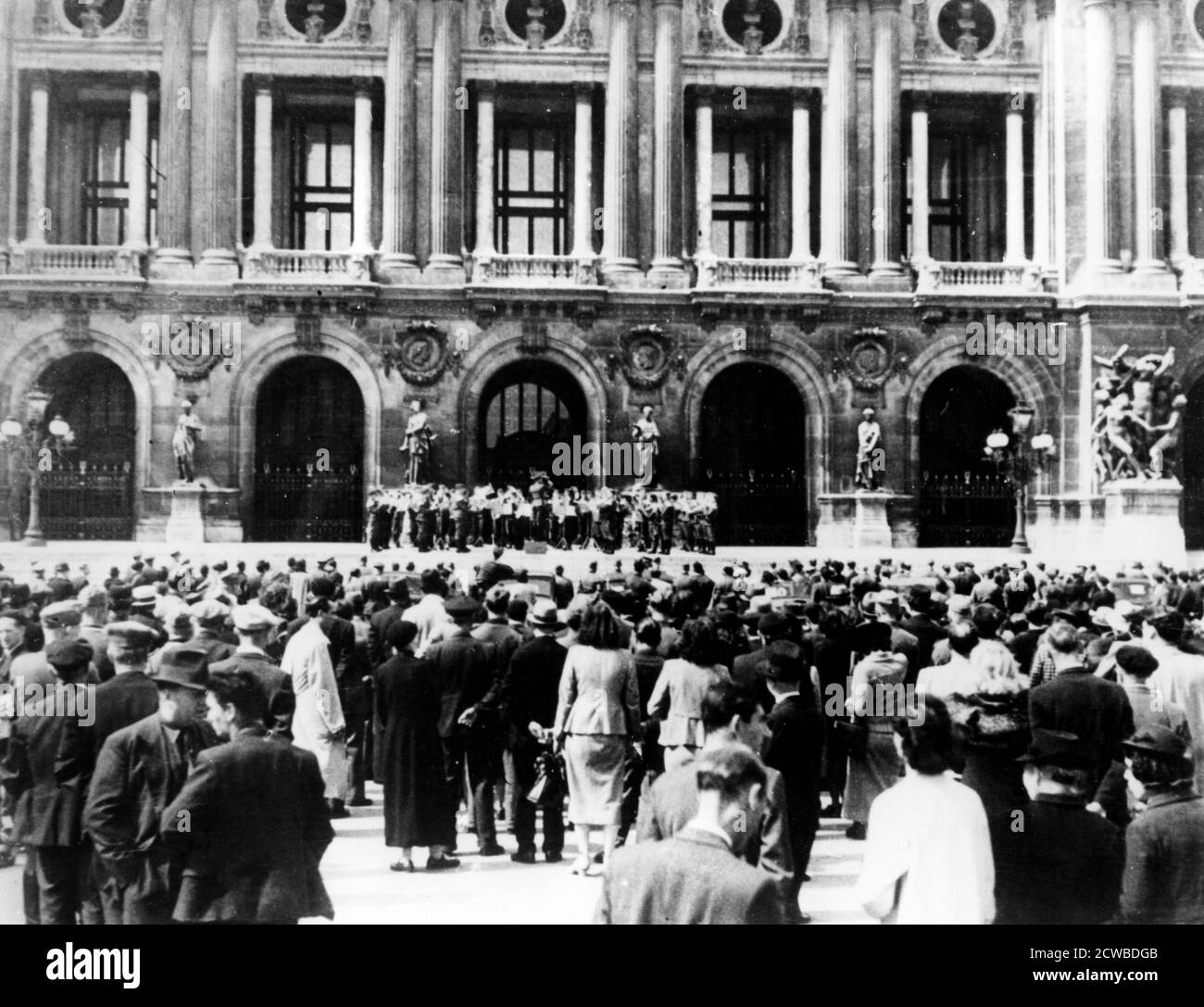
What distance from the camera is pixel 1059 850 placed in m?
5.96

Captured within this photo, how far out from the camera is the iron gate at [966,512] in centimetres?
3272

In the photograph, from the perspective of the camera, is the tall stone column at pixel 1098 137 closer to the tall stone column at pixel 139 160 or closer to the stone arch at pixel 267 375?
the stone arch at pixel 267 375

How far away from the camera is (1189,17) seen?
109 ft

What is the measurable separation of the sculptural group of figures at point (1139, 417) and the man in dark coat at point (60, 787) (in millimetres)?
27857

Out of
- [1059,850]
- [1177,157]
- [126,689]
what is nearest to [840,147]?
[1177,157]

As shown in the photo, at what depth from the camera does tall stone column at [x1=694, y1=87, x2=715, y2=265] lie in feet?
110

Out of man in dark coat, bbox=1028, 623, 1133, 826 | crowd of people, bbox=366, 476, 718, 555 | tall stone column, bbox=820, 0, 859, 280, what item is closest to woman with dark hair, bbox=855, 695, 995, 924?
man in dark coat, bbox=1028, 623, 1133, 826

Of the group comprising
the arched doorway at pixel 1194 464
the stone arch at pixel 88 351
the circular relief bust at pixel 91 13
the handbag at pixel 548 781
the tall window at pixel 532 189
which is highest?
the circular relief bust at pixel 91 13

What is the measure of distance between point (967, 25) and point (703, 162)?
24.5 ft

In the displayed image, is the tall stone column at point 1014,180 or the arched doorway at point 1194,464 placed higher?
the tall stone column at point 1014,180

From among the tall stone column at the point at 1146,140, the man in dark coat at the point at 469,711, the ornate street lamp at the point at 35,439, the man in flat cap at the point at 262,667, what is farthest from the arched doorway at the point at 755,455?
the man in flat cap at the point at 262,667
